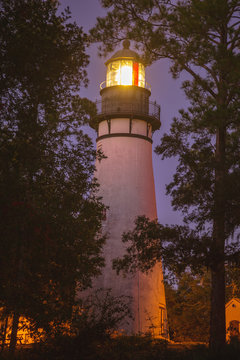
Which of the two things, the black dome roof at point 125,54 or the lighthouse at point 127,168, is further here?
the black dome roof at point 125,54

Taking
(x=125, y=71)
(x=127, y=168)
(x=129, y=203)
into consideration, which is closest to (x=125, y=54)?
(x=125, y=71)

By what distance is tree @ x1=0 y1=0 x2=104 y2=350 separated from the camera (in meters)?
9.33

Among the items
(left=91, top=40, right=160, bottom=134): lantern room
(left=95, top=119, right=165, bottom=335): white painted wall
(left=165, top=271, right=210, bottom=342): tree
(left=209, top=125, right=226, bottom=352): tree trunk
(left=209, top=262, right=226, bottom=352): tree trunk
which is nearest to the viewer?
(left=209, top=125, right=226, bottom=352): tree trunk

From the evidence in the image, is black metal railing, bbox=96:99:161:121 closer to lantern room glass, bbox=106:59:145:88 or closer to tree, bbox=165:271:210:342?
lantern room glass, bbox=106:59:145:88

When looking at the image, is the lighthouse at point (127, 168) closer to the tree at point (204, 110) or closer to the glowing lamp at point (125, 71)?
the glowing lamp at point (125, 71)

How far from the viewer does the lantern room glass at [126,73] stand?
2572cm

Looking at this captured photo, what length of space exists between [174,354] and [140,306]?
387 inches

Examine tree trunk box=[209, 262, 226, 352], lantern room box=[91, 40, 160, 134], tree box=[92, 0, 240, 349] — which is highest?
lantern room box=[91, 40, 160, 134]

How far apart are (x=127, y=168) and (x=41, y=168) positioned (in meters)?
14.3

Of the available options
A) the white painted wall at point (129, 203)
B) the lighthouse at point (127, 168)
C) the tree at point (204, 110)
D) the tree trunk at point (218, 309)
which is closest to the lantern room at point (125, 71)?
the lighthouse at point (127, 168)

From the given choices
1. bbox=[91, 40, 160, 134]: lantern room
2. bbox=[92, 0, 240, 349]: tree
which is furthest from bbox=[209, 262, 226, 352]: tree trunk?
bbox=[91, 40, 160, 134]: lantern room

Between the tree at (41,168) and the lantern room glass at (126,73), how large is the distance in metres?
13.5

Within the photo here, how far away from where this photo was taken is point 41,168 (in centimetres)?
1080

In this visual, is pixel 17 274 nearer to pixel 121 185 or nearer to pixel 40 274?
pixel 40 274
